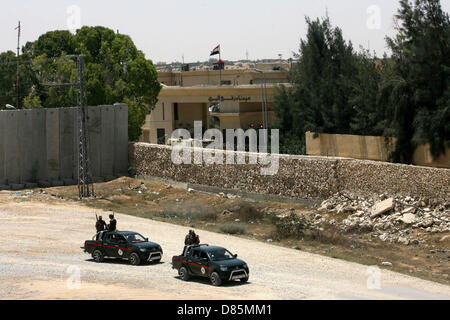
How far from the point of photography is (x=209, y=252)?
70.5 feet

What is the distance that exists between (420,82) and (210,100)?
3624 cm

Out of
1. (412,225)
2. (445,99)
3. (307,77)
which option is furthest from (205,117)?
(412,225)

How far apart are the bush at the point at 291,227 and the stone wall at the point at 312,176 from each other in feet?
16.3

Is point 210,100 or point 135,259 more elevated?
point 210,100

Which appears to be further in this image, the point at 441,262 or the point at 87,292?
the point at 441,262

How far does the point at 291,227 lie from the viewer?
108 ft

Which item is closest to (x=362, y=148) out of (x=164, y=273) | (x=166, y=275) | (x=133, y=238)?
(x=133, y=238)

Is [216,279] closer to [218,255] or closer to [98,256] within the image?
[218,255]

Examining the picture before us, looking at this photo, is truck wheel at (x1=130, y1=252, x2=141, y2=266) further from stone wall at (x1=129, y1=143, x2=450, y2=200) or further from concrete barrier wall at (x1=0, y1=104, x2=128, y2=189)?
concrete barrier wall at (x1=0, y1=104, x2=128, y2=189)

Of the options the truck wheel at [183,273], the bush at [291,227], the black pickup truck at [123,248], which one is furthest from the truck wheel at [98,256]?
the bush at [291,227]

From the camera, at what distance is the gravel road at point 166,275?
19766mm

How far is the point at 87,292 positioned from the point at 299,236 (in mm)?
15006

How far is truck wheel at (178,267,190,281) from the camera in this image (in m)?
21.9
